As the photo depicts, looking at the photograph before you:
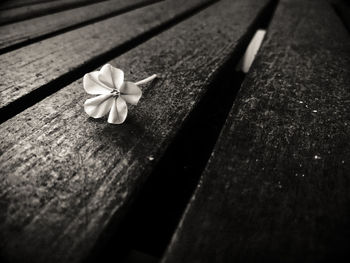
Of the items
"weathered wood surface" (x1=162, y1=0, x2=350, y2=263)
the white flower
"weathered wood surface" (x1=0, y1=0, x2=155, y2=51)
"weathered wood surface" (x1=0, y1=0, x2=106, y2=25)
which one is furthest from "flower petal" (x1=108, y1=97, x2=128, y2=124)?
"weathered wood surface" (x1=0, y1=0, x2=106, y2=25)

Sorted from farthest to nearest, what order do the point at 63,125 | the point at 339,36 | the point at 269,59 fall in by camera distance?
the point at 339,36 < the point at 269,59 < the point at 63,125

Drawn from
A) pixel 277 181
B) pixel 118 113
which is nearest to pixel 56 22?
pixel 118 113

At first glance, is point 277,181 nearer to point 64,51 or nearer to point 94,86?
point 94,86

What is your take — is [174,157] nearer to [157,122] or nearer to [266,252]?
[157,122]

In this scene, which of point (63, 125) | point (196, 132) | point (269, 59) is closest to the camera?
point (63, 125)

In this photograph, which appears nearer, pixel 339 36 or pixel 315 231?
pixel 315 231

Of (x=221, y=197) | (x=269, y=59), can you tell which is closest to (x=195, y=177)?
(x=221, y=197)

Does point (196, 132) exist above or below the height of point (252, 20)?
below

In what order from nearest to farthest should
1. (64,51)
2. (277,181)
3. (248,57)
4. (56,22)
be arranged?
(277,181) → (64,51) → (248,57) → (56,22)
